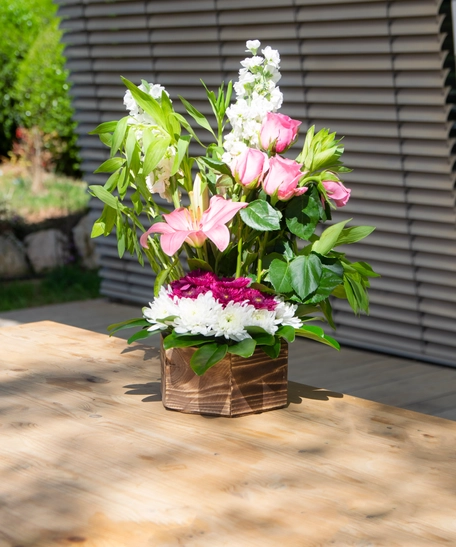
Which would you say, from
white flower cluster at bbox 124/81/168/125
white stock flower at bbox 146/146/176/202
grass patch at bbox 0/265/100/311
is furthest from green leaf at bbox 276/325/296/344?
grass patch at bbox 0/265/100/311

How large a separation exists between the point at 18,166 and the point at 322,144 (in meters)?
6.84

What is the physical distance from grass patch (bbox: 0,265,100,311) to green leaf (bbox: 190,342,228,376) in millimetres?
4027

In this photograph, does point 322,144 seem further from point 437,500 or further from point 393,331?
point 393,331

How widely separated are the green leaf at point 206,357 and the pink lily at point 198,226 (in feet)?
0.55

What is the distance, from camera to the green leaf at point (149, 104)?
1465 mm

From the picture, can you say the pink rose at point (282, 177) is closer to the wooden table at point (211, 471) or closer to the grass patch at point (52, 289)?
the wooden table at point (211, 471)

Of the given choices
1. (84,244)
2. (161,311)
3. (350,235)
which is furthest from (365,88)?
(84,244)

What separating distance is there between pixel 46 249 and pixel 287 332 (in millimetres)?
5047

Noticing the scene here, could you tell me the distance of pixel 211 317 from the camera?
55.6 inches

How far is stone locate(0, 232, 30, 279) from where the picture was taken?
20.2 ft

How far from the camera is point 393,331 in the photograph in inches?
151

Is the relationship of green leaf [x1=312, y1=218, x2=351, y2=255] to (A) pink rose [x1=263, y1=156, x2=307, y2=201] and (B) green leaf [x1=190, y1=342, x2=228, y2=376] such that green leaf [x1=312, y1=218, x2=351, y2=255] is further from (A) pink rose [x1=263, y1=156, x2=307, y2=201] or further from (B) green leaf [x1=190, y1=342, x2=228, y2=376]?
(B) green leaf [x1=190, y1=342, x2=228, y2=376]

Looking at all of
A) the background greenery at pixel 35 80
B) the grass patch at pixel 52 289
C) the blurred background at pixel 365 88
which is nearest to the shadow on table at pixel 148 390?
the blurred background at pixel 365 88

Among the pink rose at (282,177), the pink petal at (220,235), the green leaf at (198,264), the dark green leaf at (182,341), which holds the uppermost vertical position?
the pink rose at (282,177)
